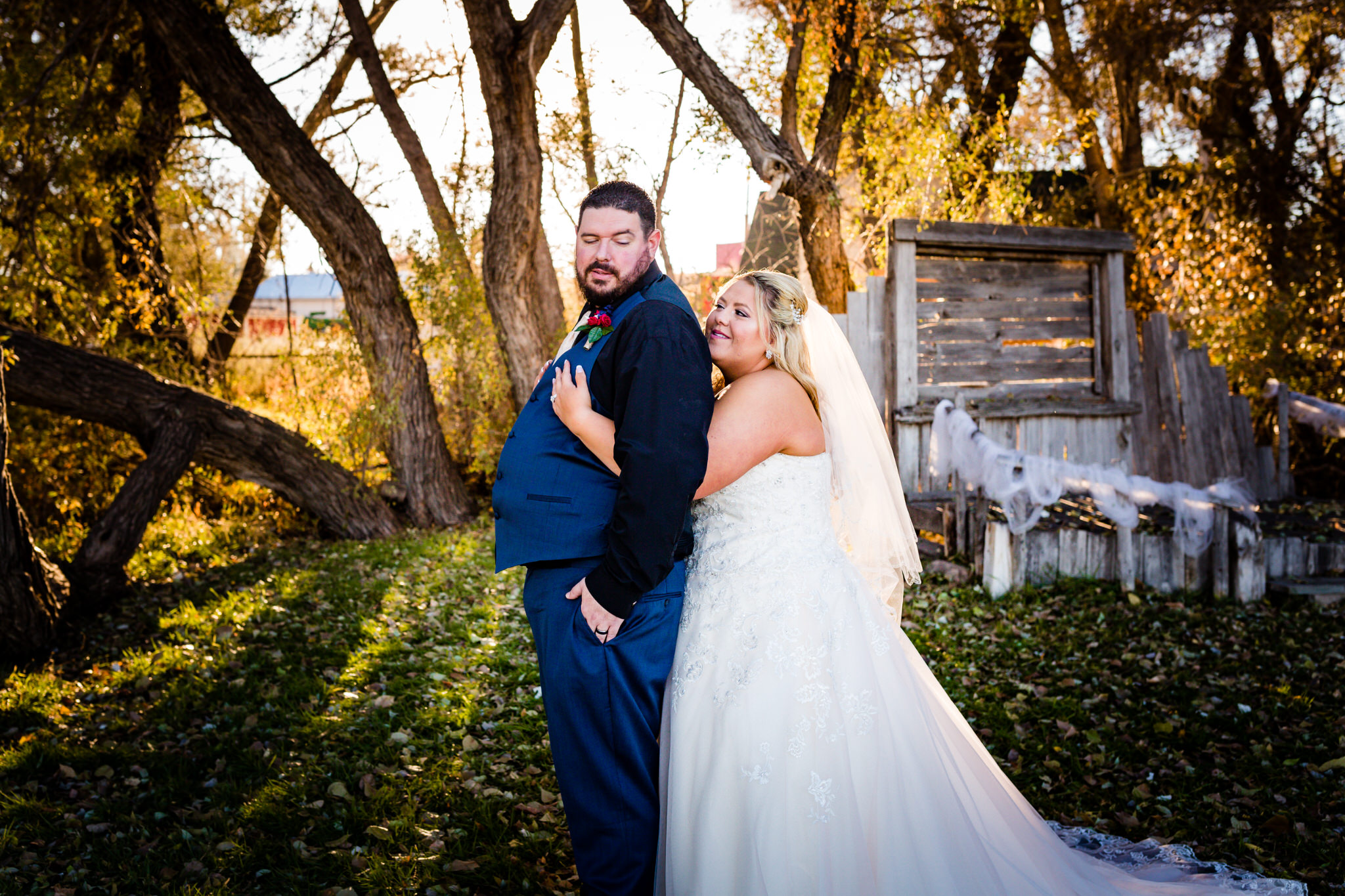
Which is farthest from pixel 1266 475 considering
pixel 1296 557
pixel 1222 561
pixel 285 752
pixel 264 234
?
pixel 264 234

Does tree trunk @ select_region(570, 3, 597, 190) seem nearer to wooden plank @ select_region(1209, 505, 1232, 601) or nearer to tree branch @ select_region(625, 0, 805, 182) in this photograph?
tree branch @ select_region(625, 0, 805, 182)

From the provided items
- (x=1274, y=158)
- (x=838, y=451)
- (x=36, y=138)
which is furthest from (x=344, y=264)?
(x=1274, y=158)

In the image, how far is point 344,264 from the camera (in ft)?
30.8

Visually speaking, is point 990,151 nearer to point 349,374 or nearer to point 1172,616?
point 1172,616

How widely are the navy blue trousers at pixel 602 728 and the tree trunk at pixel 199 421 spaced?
603cm

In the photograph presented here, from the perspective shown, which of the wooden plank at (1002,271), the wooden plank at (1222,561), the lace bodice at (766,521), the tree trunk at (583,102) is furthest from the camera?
the tree trunk at (583,102)

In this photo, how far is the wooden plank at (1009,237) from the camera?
8258 mm

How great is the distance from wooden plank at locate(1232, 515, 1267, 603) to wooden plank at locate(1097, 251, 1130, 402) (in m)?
2.83

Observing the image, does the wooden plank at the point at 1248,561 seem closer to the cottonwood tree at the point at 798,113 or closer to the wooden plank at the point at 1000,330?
the wooden plank at the point at 1000,330

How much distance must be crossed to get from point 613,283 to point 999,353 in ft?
23.2

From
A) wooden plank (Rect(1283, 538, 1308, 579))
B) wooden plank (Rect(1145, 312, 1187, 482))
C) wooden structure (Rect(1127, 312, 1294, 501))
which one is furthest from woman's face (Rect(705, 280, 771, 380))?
wooden plank (Rect(1145, 312, 1187, 482))

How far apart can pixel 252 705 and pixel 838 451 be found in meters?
3.74

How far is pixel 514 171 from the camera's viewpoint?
9203 mm

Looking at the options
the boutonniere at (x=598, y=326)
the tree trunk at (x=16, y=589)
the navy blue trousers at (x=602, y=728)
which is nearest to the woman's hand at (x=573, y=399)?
the boutonniere at (x=598, y=326)
